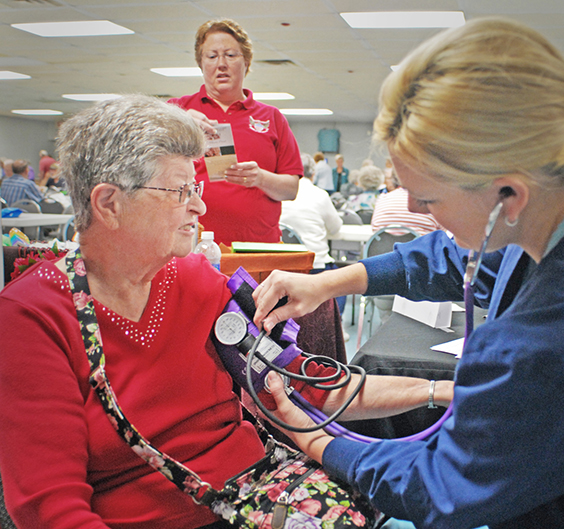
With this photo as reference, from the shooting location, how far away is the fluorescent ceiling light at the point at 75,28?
19.6 ft

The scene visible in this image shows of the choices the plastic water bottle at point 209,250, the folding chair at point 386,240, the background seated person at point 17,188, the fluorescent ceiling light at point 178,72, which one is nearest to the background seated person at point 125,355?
the plastic water bottle at point 209,250

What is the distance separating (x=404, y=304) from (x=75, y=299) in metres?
1.16

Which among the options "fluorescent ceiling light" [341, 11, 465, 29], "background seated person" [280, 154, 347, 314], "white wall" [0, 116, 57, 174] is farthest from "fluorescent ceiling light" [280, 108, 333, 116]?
"background seated person" [280, 154, 347, 314]

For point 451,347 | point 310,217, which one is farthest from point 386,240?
point 451,347

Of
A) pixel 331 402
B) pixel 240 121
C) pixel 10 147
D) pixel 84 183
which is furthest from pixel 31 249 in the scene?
pixel 10 147

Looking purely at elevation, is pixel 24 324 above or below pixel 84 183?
below

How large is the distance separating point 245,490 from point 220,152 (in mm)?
1304

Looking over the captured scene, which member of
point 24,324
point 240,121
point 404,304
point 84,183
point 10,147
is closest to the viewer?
point 24,324

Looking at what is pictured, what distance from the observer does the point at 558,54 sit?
0.68 meters

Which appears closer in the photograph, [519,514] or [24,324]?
[519,514]

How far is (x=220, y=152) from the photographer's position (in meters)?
1.96

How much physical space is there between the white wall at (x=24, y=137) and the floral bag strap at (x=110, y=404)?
16.7 metres

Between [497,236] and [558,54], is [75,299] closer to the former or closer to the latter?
[497,236]

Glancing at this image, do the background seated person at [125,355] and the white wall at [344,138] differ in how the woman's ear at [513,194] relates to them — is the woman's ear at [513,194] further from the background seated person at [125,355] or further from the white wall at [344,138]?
the white wall at [344,138]
